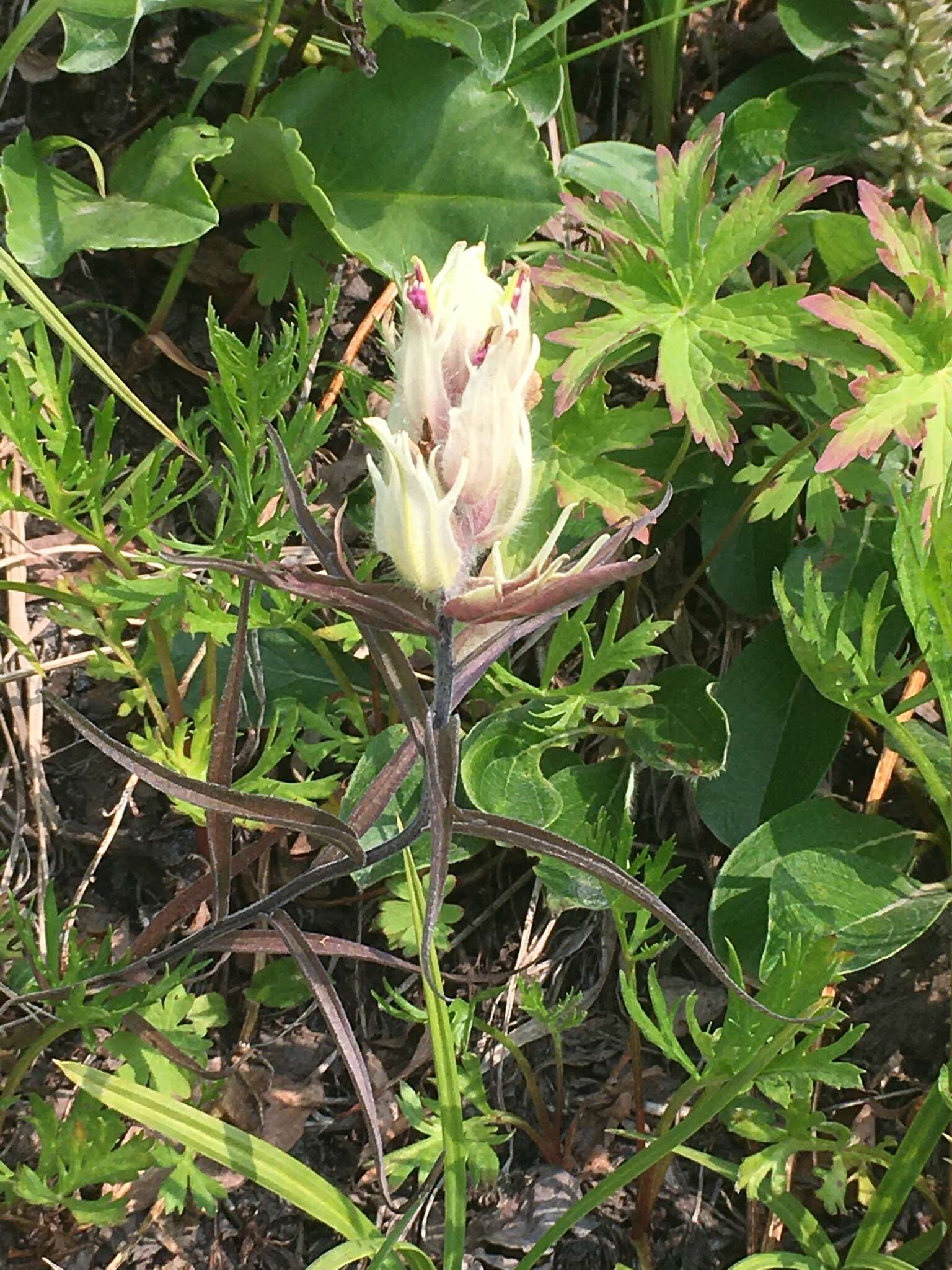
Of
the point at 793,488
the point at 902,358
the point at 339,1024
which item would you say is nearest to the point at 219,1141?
the point at 339,1024

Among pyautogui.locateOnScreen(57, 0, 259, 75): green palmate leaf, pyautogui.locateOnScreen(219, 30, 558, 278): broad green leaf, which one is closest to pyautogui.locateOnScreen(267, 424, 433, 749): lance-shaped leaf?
pyautogui.locateOnScreen(219, 30, 558, 278): broad green leaf

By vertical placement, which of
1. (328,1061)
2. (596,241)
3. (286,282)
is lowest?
(328,1061)

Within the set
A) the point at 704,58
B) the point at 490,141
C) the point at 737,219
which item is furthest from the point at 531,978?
the point at 704,58

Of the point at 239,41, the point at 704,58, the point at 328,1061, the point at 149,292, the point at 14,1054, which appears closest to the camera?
the point at 14,1054

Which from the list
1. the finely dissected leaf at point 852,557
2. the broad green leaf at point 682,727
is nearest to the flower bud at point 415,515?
the broad green leaf at point 682,727

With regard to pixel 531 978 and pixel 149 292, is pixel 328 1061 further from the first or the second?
pixel 149 292

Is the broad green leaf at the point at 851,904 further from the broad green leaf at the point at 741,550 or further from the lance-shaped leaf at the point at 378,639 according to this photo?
the lance-shaped leaf at the point at 378,639

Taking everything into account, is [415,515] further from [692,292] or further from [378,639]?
[692,292]
